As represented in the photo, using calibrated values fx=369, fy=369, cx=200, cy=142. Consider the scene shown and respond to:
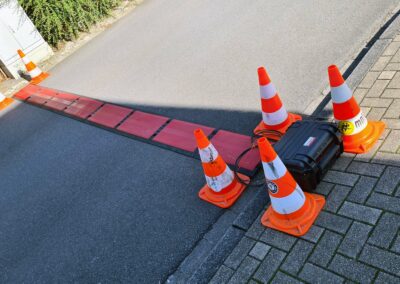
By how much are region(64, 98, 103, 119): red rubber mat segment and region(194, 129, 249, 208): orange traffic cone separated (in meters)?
3.50

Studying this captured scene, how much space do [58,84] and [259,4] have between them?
464 cm

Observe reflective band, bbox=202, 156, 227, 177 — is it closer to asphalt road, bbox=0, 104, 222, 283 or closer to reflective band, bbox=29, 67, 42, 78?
asphalt road, bbox=0, 104, 222, 283

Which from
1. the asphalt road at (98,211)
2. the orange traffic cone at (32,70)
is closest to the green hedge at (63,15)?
the orange traffic cone at (32,70)

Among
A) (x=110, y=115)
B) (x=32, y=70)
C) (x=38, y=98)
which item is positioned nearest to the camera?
(x=110, y=115)

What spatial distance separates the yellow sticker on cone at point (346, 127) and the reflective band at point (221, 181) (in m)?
1.15

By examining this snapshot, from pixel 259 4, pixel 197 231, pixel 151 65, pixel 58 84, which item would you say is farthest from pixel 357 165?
pixel 58 84

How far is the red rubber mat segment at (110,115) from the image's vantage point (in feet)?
19.5

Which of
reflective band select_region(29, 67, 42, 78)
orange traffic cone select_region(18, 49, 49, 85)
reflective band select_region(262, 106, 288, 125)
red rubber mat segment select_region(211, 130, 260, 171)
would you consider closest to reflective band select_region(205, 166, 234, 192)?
red rubber mat segment select_region(211, 130, 260, 171)

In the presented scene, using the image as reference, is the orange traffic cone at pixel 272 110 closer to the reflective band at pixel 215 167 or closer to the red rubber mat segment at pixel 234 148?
the red rubber mat segment at pixel 234 148

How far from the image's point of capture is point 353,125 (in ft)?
11.5

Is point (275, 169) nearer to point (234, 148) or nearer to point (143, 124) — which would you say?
point (234, 148)

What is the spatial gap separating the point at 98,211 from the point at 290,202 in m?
2.30

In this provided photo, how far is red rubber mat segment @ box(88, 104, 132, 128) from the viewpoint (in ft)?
19.5

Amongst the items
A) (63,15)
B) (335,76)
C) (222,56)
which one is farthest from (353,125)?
(63,15)
